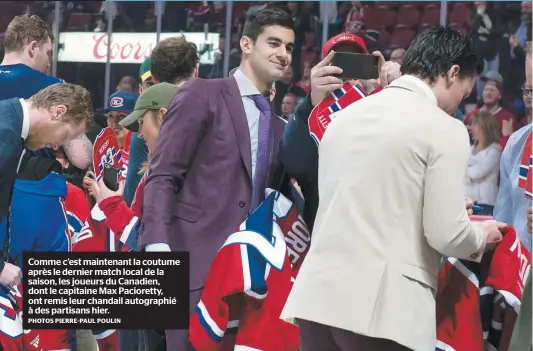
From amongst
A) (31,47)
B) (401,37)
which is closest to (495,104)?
(401,37)

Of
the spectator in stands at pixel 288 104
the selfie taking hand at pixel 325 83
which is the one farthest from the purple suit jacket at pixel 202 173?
the spectator in stands at pixel 288 104

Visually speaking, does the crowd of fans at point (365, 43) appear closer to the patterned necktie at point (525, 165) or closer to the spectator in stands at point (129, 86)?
the spectator in stands at point (129, 86)

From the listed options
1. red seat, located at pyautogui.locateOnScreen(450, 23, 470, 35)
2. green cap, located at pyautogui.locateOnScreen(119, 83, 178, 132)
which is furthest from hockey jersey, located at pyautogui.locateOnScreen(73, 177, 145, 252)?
red seat, located at pyautogui.locateOnScreen(450, 23, 470, 35)

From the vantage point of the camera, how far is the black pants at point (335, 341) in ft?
7.71

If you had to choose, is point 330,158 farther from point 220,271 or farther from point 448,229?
point 220,271

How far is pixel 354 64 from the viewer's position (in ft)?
9.27

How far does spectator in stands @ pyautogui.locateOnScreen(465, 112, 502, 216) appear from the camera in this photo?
711cm

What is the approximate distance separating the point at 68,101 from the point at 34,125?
13 centimetres

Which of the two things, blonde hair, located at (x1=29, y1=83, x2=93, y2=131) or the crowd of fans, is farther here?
the crowd of fans

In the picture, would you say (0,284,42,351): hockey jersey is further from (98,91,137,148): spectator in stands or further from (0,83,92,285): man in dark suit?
(98,91,137,148): spectator in stands

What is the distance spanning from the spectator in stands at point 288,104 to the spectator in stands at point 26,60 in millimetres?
4262

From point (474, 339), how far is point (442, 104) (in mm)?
619

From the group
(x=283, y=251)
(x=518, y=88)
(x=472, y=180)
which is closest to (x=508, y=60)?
(x=518, y=88)

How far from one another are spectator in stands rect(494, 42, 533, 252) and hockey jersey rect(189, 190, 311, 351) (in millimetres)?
1039
